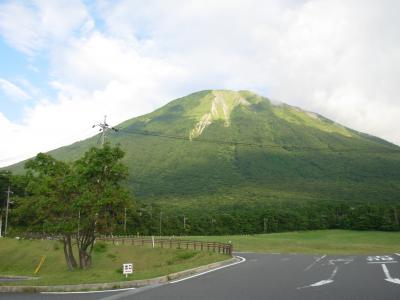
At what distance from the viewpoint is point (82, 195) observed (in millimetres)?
25781

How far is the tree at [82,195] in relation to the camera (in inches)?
1024

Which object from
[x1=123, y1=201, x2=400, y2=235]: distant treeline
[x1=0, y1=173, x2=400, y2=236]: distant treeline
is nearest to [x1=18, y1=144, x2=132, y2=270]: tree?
[x1=0, y1=173, x2=400, y2=236]: distant treeline

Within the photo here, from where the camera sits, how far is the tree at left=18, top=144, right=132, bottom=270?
26.0m

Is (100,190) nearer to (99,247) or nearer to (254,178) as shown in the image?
(99,247)

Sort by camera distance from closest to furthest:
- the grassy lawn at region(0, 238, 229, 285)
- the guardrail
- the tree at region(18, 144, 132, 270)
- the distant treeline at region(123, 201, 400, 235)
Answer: the tree at region(18, 144, 132, 270)
the grassy lawn at region(0, 238, 229, 285)
the guardrail
the distant treeline at region(123, 201, 400, 235)

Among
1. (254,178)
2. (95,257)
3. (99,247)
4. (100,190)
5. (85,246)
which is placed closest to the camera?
(100,190)

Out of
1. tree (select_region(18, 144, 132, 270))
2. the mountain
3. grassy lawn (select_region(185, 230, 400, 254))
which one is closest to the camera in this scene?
tree (select_region(18, 144, 132, 270))

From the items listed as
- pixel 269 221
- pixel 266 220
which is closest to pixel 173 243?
pixel 266 220

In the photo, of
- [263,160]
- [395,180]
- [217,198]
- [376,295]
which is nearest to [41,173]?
[376,295]

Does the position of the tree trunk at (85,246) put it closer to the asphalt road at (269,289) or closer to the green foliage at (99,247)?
the asphalt road at (269,289)

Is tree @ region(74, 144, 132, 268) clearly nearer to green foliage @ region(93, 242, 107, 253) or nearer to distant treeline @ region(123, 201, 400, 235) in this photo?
green foliage @ region(93, 242, 107, 253)

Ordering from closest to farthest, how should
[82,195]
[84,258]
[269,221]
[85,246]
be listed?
1. [82,195]
2. [85,246]
3. [84,258]
4. [269,221]

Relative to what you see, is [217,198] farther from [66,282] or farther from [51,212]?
Answer: [66,282]

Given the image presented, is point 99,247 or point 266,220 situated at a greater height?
point 266,220
